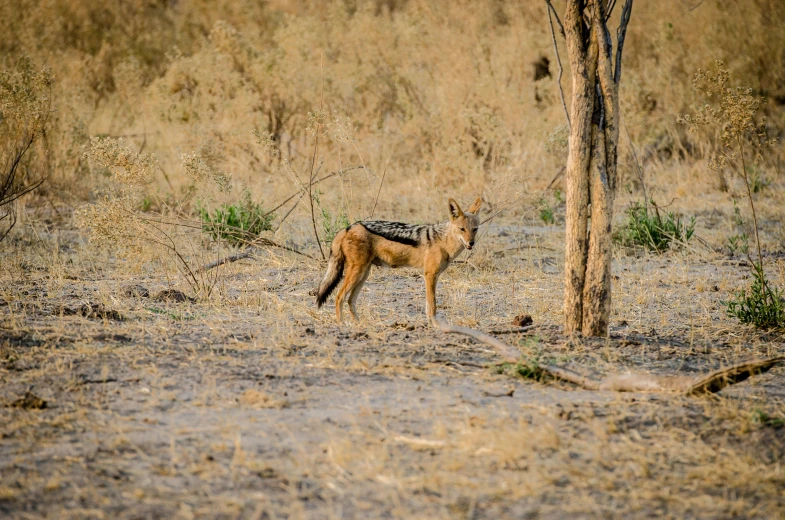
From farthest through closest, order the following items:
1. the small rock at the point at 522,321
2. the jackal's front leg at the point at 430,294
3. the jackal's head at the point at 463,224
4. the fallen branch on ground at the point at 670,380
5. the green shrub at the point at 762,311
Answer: the jackal's head at the point at 463,224
the jackal's front leg at the point at 430,294
the small rock at the point at 522,321
the green shrub at the point at 762,311
the fallen branch on ground at the point at 670,380

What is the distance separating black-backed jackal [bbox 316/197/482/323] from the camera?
23.6 feet

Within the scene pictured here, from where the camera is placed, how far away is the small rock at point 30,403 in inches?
186

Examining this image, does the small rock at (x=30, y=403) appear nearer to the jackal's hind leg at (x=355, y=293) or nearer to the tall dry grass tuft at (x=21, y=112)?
the jackal's hind leg at (x=355, y=293)

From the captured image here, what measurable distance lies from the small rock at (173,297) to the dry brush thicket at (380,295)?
17 centimetres

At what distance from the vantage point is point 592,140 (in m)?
6.11

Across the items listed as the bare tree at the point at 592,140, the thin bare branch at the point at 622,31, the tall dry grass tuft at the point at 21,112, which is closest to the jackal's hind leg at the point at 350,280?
the bare tree at the point at 592,140

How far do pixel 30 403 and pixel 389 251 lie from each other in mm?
3382

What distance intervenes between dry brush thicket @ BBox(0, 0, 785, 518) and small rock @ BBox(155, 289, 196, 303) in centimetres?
17

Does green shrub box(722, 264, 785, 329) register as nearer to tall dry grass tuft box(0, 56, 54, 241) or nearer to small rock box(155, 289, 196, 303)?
small rock box(155, 289, 196, 303)

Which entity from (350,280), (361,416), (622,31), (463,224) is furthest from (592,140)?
(361,416)

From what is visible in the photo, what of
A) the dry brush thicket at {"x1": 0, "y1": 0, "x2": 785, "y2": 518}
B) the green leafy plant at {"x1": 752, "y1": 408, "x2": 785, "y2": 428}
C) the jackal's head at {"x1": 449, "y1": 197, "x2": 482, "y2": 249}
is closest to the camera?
the dry brush thicket at {"x1": 0, "y1": 0, "x2": 785, "y2": 518}

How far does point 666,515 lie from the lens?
138 inches

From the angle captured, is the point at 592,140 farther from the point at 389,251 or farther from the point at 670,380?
the point at 389,251

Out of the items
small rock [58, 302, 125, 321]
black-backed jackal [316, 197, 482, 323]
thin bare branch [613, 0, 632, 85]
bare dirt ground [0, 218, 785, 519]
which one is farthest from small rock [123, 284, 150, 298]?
thin bare branch [613, 0, 632, 85]
